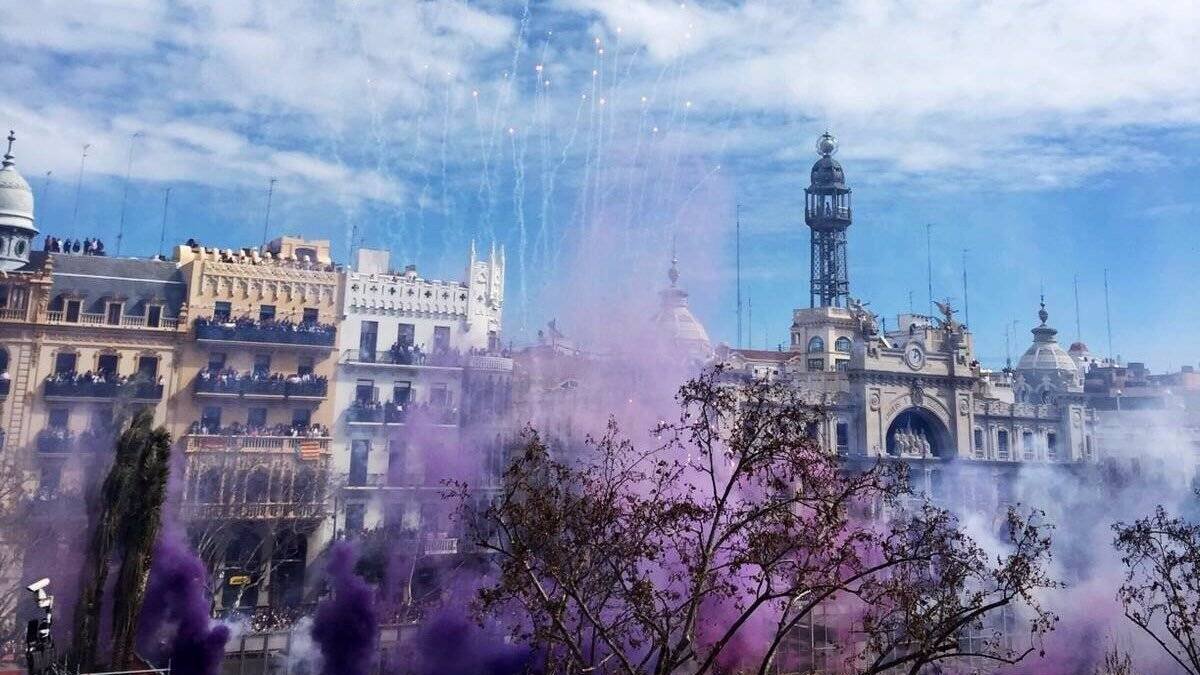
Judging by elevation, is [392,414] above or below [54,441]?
above

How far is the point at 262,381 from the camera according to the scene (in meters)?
44.8

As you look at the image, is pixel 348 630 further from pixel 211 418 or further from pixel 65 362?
pixel 65 362

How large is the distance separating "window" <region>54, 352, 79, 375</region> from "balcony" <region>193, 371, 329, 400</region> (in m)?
5.26

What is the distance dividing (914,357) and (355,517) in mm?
41010

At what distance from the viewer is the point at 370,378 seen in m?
47.8

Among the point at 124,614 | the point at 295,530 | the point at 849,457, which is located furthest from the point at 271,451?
the point at 849,457

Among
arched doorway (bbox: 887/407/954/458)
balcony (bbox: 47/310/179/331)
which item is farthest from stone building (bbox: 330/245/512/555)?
arched doorway (bbox: 887/407/954/458)

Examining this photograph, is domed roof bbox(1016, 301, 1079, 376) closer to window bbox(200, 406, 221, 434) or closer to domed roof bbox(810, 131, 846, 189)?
domed roof bbox(810, 131, 846, 189)

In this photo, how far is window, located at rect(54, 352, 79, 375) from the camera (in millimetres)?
41934

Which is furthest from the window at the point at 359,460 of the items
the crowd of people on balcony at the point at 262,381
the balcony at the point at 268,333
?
the balcony at the point at 268,333

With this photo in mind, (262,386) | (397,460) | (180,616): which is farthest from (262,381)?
(180,616)

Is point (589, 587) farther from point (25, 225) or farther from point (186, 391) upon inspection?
point (25, 225)

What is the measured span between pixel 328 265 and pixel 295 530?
14752 mm

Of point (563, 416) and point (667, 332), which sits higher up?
point (667, 332)
